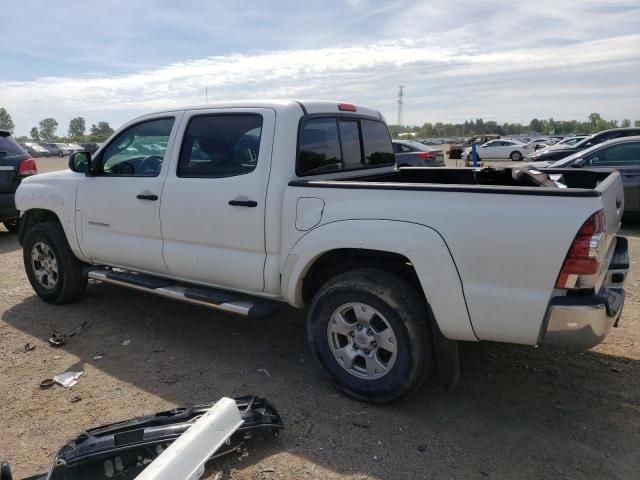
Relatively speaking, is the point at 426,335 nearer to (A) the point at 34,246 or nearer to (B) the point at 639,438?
(B) the point at 639,438

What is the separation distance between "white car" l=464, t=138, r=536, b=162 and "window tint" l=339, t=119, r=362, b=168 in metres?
31.3

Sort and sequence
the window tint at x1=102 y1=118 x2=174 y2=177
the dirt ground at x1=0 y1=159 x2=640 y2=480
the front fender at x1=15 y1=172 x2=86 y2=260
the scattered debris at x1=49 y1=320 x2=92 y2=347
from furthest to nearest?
the front fender at x1=15 y1=172 x2=86 y2=260
the scattered debris at x1=49 y1=320 x2=92 y2=347
the window tint at x1=102 y1=118 x2=174 y2=177
the dirt ground at x1=0 y1=159 x2=640 y2=480

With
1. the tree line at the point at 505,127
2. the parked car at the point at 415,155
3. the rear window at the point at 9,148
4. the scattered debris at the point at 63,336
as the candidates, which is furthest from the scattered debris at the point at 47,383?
the tree line at the point at 505,127

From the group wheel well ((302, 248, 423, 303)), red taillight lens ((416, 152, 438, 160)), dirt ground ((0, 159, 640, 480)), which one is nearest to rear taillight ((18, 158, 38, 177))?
dirt ground ((0, 159, 640, 480))

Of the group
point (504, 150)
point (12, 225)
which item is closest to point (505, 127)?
point (504, 150)

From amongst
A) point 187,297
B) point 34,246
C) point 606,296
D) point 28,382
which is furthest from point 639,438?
point 34,246

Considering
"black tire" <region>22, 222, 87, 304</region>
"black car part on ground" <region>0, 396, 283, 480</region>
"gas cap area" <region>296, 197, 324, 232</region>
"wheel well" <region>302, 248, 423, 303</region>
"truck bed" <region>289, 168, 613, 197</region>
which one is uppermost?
"truck bed" <region>289, 168, 613, 197</region>

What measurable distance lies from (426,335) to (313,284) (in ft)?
3.19

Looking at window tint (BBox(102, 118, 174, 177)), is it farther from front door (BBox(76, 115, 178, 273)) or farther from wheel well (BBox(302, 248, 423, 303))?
wheel well (BBox(302, 248, 423, 303))

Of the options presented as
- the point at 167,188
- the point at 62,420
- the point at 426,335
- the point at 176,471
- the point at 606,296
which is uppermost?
the point at 167,188

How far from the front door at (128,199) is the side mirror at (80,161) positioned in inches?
3.5

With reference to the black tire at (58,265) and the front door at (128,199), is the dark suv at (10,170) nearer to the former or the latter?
the black tire at (58,265)

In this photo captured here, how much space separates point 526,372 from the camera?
3.90 metres

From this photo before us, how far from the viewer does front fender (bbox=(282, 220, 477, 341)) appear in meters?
2.96
